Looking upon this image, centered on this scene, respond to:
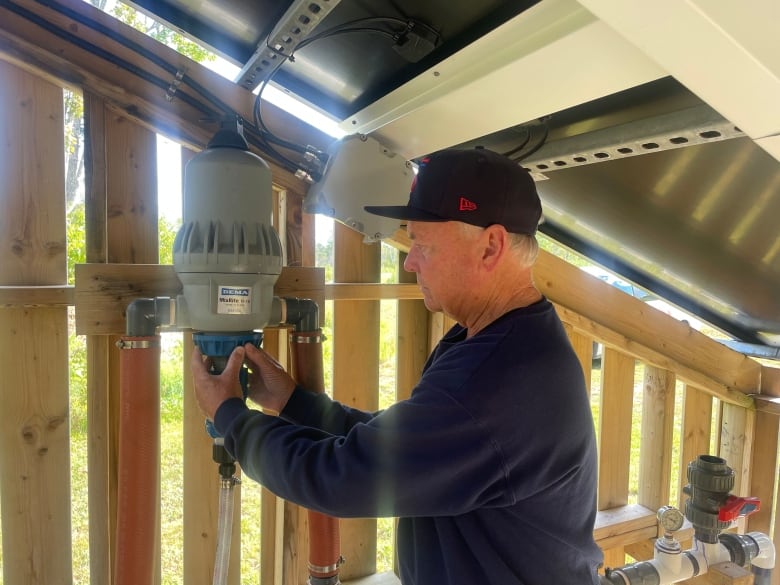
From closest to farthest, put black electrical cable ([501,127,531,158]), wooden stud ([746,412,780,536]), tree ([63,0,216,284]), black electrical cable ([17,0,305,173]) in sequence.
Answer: black electrical cable ([17,0,305,173])
black electrical cable ([501,127,531,158])
tree ([63,0,216,284])
wooden stud ([746,412,780,536])

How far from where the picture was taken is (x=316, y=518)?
3.52ft

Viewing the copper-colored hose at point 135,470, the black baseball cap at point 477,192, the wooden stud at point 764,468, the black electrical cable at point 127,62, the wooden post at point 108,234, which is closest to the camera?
the black baseball cap at point 477,192

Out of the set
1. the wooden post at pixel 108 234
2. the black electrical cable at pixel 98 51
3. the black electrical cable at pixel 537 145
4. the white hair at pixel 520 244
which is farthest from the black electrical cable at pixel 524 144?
the wooden post at pixel 108 234

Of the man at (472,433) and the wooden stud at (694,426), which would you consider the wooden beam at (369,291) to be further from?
the wooden stud at (694,426)

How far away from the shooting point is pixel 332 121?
1386 mm

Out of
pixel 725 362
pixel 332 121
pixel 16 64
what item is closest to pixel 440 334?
pixel 332 121

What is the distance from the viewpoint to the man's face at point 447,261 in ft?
2.77

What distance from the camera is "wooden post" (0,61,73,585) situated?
1092 mm

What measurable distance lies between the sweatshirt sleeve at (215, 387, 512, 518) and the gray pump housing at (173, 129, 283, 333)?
32 centimetres

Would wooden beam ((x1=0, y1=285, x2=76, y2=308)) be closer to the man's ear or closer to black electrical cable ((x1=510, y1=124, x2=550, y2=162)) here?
the man's ear

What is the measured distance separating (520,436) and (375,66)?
876mm

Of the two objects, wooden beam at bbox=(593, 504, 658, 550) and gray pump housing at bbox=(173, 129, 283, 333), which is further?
wooden beam at bbox=(593, 504, 658, 550)

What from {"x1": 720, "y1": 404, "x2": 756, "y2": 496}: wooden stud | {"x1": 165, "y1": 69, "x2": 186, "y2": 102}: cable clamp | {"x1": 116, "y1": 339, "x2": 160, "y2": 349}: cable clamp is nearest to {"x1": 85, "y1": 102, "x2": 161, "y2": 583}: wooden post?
{"x1": 165, "y1": 69, "x2": 186, "y2": 102}: cable clamp

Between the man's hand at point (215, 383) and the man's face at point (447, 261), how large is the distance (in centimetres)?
36
